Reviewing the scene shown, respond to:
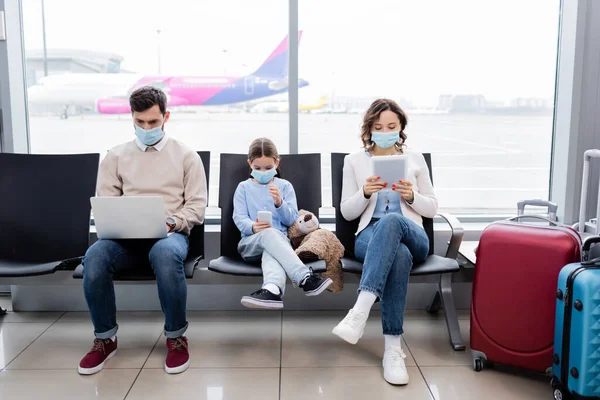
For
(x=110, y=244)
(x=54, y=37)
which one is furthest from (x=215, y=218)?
(x=54, y=37)

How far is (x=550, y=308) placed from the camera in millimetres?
1866

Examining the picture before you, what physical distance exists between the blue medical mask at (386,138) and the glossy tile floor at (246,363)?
0.95 metres

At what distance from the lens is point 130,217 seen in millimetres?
2078

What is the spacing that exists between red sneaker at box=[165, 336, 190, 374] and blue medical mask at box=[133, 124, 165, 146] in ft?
3.02

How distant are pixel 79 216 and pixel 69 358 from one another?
693 millimetres

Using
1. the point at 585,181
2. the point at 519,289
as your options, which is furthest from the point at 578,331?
the point at 585,181

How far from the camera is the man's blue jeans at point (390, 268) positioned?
2.00 metres

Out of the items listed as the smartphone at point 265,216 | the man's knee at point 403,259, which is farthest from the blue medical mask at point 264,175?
the man's knee at point 403,259

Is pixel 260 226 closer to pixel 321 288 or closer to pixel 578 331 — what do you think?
pixel 321 288

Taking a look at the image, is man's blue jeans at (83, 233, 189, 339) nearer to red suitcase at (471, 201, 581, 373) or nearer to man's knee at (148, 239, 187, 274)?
man's knee at (148, 239, 187, 274)

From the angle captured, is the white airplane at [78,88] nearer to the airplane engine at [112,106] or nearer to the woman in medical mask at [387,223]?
the airplane engine at [112,106]

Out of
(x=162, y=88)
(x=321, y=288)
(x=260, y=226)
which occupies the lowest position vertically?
(x=321, y=288)

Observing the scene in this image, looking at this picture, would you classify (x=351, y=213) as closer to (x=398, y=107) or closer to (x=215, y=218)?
(x=398, y=107)

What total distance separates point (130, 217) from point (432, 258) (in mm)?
1375
